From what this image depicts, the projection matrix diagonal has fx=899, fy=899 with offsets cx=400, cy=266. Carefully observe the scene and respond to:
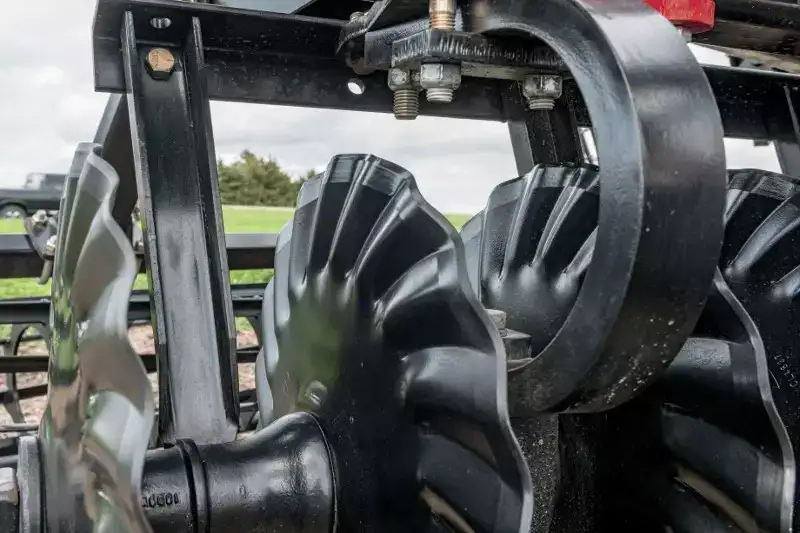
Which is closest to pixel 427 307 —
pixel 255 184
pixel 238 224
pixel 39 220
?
pixel 39 220

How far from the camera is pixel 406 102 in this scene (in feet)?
3.22

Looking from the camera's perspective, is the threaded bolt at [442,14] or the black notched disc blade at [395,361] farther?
the threaded bolt at [442,14]

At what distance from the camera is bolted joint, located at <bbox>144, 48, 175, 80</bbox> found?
106 cm

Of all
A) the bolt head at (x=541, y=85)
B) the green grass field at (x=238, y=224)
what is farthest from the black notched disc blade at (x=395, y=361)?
the green grass field at (x=238, y=224)

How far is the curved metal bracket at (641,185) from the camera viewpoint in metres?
0.62

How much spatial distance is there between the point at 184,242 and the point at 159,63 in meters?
0.22

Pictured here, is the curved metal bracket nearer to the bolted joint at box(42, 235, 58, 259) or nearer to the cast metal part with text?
the cast metal part with text

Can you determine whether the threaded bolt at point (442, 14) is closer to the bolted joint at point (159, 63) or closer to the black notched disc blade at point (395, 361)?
the black notched disc blade at point (395, 361)

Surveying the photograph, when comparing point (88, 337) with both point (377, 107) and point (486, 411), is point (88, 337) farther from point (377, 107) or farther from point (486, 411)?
point (377, 107)

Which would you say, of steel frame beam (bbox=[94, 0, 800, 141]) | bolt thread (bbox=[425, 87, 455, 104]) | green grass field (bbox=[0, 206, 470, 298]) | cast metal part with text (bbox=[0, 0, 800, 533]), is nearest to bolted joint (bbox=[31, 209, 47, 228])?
cast metal part with text (bbox=[0, 0, 800, 533])

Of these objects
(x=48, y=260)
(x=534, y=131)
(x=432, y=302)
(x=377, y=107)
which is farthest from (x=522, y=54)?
(x=48, y=260)

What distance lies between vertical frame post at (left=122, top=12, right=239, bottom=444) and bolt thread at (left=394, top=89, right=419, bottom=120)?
0.76ft

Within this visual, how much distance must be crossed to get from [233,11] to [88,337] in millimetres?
592

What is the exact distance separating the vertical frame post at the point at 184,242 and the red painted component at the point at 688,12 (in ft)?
1.72
